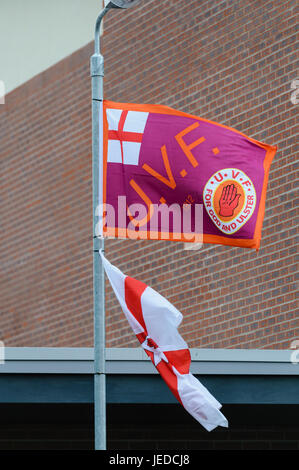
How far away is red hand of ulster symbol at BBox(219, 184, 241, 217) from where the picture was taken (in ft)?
28.8

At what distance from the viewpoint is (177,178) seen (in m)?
8.60

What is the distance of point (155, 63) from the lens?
14953mm

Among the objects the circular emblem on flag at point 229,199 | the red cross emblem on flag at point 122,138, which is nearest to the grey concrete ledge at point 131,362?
the circular emblem on flag at point 229,199

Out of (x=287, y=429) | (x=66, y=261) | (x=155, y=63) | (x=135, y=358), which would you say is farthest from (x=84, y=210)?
(x=135, y=358)

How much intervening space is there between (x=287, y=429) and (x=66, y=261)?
22.2 feet

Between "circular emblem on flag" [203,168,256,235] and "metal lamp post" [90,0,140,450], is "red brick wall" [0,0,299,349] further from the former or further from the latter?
"metal lamp post" [90,0,140,450]

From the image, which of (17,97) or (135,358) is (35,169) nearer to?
(17,97)

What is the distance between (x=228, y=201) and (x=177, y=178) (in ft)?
1.59

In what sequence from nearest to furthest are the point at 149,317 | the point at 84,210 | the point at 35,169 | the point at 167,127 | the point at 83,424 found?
the point at 149,317
the point at 167,127
the point at 83,424
the point at 84,210
the point at 35,169

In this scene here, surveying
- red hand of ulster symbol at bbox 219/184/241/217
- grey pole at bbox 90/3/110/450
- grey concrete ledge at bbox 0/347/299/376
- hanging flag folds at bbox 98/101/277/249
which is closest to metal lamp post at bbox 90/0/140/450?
grey pole at bbox 90/3/110/450

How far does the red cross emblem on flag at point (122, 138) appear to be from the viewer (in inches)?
329

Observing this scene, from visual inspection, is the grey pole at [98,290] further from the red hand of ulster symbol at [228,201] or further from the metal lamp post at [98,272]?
the red hand of ulster symbol at [228,201]

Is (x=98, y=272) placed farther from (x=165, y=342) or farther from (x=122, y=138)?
(x=122, y=138)

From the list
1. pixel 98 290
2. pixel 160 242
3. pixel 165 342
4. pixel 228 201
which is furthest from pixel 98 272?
pixel 160 242
